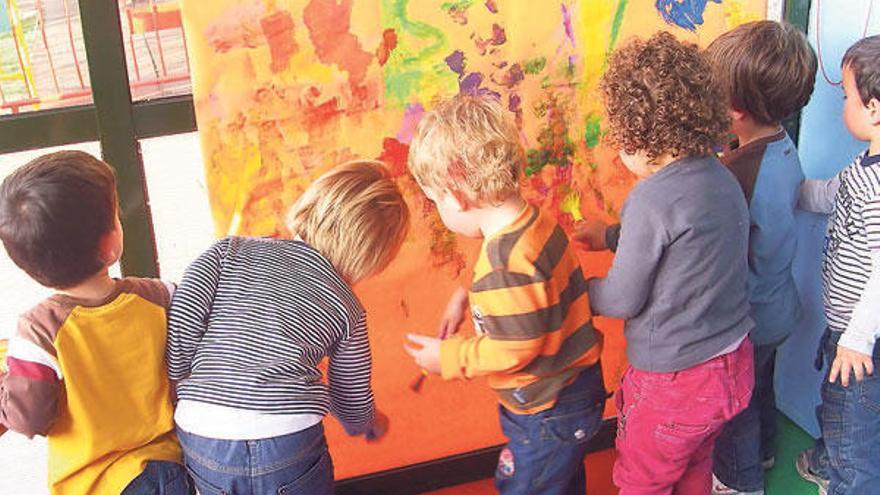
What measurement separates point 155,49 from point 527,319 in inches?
42.9

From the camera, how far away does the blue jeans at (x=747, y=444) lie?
2.21 meters

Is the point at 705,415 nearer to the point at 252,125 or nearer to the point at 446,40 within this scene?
the point at 446,40

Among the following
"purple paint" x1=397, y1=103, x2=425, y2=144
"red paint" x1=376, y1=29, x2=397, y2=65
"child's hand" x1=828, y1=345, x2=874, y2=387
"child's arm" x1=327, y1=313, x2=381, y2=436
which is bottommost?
"child's hand" x1=828, y1=345, x2=874, y2=387

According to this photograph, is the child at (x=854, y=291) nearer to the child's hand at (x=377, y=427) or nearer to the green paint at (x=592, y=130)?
the green paint at (x=592, y=130)

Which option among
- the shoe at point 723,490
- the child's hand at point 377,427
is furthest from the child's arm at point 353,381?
the shoe at point 723,490

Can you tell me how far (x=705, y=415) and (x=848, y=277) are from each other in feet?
1.64

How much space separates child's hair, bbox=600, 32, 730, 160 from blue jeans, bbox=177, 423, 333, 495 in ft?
2.68

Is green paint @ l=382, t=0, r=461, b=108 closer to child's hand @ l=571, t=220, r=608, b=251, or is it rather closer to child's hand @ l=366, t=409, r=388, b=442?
child's hand @ l=571, t=220, r=608, b=251

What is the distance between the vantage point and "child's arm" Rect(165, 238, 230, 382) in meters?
1.55

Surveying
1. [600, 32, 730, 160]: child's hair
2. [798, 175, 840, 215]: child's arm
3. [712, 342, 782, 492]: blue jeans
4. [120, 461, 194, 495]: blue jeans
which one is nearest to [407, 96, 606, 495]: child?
[600, 32, 730, 160]: child's hair

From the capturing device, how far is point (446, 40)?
1.96 metres

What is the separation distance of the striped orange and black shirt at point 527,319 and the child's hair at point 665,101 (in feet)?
0.82

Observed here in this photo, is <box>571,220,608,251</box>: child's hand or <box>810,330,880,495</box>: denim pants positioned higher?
<box>571,220,608,251</box>: child's hand

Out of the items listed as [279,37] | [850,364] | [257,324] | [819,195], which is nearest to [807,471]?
[850,364]
